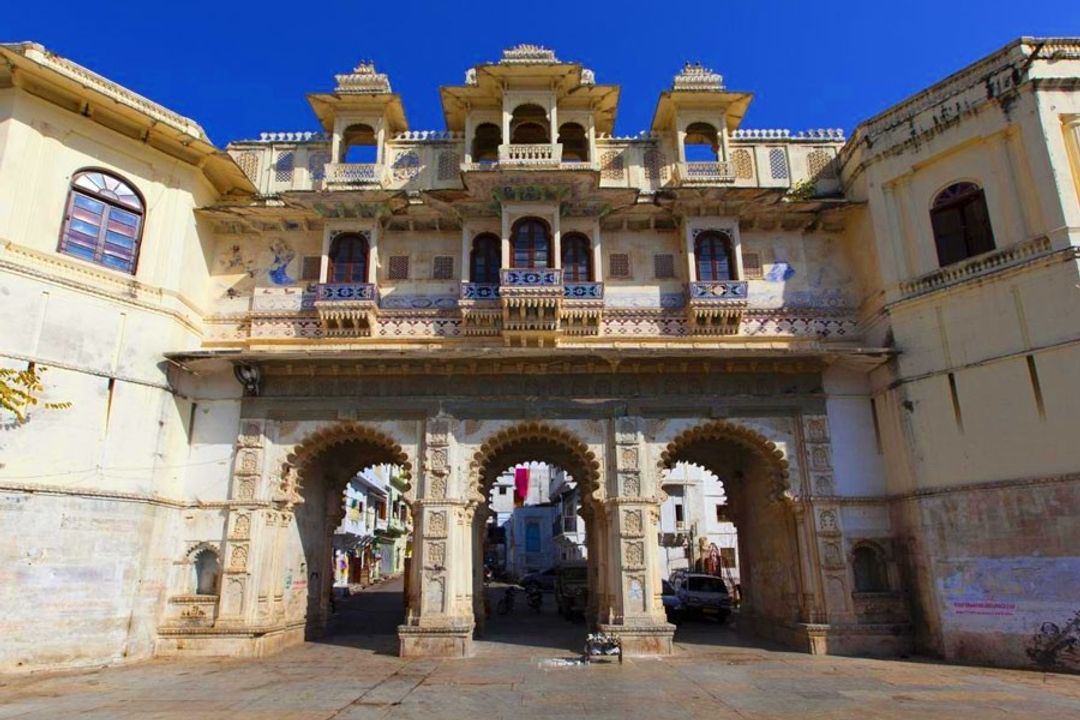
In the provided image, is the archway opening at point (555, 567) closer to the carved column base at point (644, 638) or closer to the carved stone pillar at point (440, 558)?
the carved stone pillar at point (440, 558)

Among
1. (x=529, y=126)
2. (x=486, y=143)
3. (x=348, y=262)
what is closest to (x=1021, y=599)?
(x=529, y=126)

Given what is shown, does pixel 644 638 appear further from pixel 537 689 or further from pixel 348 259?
pixel 348 259

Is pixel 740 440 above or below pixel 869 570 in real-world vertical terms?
above

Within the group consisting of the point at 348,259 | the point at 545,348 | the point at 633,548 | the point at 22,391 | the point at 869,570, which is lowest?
the point at 869,570

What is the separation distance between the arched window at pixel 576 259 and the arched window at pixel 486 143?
121 inches

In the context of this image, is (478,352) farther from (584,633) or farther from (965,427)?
(965,427)

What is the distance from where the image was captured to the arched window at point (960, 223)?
46.5 ft

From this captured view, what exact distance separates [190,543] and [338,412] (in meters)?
4.02

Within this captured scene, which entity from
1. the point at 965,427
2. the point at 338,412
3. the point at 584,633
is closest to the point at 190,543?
the point at 338,412

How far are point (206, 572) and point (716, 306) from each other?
1242 cm

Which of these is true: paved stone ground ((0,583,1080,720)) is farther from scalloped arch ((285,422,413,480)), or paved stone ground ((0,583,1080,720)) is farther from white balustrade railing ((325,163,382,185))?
white balustrade railing ((325,163,382,185))

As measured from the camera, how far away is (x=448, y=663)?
13031 mm

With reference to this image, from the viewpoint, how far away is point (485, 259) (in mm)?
16469

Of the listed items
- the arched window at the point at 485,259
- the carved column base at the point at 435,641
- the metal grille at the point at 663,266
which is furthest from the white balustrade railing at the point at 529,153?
the carved column base at the point at 435,641
